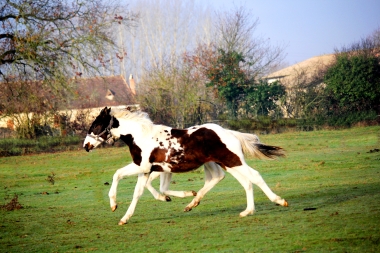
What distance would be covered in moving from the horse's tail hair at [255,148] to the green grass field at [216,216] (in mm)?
1006

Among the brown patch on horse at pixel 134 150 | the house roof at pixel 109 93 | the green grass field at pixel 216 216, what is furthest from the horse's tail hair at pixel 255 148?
the house roof at pixel 109 93

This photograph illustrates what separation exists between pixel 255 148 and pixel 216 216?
1.49 meters

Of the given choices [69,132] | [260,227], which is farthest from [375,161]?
Answer: [69,132]

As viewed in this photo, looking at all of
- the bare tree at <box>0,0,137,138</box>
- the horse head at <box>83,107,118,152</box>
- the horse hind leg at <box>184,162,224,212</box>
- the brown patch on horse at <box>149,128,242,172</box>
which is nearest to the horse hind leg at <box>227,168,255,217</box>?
the brown patch on horse at <box>149,128,242,172</box>

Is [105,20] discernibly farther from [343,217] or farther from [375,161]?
[343,217]

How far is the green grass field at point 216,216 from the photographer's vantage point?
833 cm

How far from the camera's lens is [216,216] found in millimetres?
11180

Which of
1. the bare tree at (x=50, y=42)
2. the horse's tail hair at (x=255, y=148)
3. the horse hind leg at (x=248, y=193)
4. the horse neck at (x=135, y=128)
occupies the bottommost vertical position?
the horse hind leg at (x=248, y=193)

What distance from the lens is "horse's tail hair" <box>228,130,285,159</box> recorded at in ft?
37.5

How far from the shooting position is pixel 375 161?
2023 centimetres

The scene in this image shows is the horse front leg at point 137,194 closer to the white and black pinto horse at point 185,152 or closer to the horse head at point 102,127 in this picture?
the white and black pinto horse at point 185,152

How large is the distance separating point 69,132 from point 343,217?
102 ft

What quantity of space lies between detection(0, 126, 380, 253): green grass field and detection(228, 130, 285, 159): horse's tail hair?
1.01 metres

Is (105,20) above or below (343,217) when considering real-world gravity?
above
